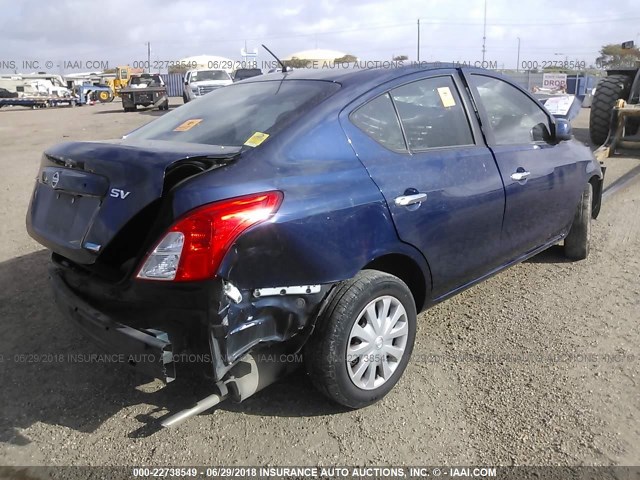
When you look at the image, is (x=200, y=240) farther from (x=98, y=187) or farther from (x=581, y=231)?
(x=581, y=231)

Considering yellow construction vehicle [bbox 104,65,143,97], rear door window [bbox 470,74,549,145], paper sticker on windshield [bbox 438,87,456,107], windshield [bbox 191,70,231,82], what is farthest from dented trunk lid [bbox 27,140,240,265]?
yellow construction vehicle [bbox 104,65,143,97]

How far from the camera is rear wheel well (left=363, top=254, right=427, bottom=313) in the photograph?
2.86 m

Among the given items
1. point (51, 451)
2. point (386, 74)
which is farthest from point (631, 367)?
point (51, 451)

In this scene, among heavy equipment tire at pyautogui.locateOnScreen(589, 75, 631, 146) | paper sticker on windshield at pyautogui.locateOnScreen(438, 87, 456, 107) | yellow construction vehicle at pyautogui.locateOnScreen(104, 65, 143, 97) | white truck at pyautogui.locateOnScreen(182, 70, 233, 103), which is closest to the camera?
paper sticker on windshield at pyautogui.locateOnScreen(438, 87, 456, 107)

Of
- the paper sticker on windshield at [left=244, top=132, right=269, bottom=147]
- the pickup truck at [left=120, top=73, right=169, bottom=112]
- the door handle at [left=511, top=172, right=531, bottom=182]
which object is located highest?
the pickup truck at [left=120, top=73, right=169, bottom=112]

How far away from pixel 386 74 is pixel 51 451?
2572mm

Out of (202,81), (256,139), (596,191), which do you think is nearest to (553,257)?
(596,191)

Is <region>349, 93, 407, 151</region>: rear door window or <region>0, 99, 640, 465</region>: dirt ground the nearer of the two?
<region>0, 99, 640, 465</region>: dirt ground

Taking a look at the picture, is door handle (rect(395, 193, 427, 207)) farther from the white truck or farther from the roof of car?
the white truck

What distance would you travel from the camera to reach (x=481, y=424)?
8.82 ft

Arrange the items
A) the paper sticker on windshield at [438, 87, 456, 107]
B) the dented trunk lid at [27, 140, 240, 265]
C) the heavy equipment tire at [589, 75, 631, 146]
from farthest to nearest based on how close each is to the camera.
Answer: the heavy equipment tire at [589, 75, 631, 146], the paper sticker on windshield at [438, 87, 456, 107], the dented trunk lid at [27, 140, 240, 265]

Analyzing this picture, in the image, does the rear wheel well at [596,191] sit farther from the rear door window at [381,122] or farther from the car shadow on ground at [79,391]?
the car shadow on ground at [79,391]

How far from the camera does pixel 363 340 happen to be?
2.70 m

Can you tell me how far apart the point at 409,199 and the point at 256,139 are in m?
0.84
